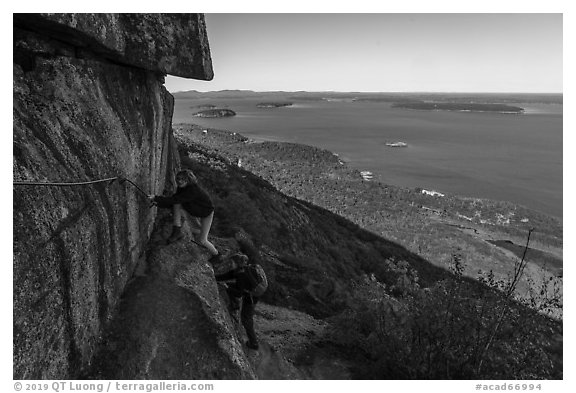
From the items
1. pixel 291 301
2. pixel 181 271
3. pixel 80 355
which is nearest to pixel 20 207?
pixel 80 355

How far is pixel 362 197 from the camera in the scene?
52438mm

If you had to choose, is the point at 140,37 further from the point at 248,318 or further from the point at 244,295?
the point at 248,318

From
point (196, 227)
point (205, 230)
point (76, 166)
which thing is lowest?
point (196, 227)

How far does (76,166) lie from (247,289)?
437 centimetres

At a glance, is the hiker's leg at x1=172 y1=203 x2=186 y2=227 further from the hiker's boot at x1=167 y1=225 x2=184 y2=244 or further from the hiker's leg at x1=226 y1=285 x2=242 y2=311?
the hiker's leg at x1=226 y1=285 x2=242 y2=311

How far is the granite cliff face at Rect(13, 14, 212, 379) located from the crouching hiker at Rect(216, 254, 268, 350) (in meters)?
2.22

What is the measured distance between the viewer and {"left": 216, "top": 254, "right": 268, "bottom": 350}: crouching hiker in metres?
8.46

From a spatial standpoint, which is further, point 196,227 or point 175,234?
point 196,227

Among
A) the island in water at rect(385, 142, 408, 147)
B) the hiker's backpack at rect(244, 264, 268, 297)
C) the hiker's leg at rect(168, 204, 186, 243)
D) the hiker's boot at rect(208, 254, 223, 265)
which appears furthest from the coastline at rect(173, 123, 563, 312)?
the island in water at rect(385, 142, 408, 147)

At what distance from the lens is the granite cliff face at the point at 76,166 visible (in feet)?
16.3

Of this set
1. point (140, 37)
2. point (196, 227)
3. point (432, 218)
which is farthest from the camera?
point (432, 218)

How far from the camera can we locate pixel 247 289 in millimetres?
8523

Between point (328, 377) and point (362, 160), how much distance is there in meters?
78.2

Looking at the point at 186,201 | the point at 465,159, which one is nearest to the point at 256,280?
the point at 186,201
